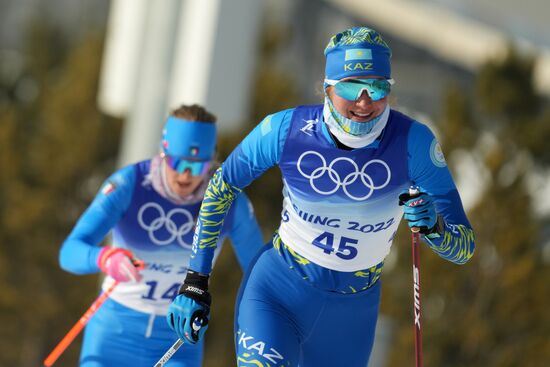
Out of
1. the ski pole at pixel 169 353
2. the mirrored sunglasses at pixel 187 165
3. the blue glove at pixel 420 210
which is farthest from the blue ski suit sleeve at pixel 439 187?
the mirrored sunglasses at pixel 187 165

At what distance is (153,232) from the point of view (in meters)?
6.17

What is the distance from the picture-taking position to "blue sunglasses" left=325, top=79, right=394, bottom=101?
4.71 metres

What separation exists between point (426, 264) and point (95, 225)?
29.1 feet

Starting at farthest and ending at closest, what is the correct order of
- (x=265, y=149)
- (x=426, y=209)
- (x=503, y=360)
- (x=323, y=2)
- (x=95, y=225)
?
(x=323, y=2)
(x=503, y=360)
(x=95, y=225)
(x=265, y=149)
(x=426, y=209)

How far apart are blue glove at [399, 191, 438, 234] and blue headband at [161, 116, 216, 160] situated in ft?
5.68

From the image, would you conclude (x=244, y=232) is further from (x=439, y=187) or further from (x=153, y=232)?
(x=439, y=187)

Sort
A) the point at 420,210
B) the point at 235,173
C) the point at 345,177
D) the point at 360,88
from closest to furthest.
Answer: the point at 420,210 < the point at 360,88 < the point at 345,177 < the point at 235,173

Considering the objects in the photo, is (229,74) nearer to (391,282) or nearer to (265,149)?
(391,282)

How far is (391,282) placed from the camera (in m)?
14.7

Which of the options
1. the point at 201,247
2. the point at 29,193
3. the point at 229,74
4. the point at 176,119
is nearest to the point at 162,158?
the point at 176,119

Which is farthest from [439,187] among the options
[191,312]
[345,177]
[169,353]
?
[169,353]

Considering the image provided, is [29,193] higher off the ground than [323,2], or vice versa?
[323,2]

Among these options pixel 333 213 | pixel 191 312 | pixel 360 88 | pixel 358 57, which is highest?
pixel 358 57

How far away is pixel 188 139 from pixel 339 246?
1.48 meters
